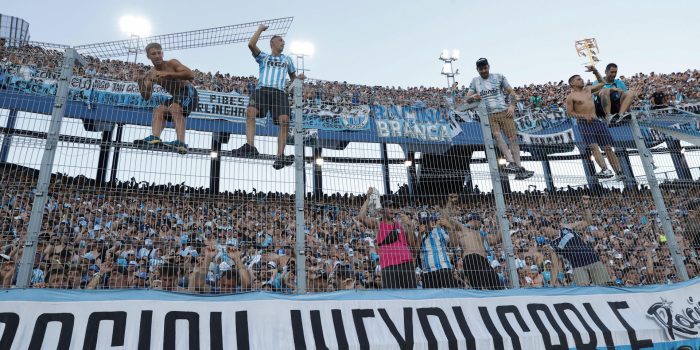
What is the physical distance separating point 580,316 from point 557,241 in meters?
1.60

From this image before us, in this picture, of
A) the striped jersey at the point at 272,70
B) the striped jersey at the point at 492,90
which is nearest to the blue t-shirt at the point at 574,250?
the striped jersey at the point at 492,90

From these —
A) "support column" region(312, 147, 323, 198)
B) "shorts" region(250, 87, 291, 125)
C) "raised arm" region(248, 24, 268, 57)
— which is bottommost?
"support column" region(312, 147, 323, 198)

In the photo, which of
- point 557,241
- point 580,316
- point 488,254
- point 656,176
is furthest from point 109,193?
point 656,176

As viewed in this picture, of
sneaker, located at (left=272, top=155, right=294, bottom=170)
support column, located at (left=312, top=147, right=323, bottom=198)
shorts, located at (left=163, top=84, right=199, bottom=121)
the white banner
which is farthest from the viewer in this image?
shorts, located at (left=163, top=84, right=199, bottom=121)

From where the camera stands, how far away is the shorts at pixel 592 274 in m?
6.98

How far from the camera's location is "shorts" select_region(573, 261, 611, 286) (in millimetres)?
6980

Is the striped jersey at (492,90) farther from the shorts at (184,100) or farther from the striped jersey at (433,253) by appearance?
the shorts at (184,100)

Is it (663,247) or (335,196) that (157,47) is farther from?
(663,247)

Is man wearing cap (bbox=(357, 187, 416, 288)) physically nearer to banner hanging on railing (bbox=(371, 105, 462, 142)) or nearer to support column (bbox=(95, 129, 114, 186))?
banner hanging on railing (bbox=(371, 105, 462, 142))

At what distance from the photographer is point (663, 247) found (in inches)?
272

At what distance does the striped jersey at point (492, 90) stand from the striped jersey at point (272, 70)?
302 cm

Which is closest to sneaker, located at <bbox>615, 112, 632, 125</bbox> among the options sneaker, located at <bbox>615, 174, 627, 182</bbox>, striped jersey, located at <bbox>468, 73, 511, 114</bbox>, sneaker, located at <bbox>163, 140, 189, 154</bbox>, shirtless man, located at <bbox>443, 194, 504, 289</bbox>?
sneaker, located at <bbox>615, 174, 627, 182</bbox>

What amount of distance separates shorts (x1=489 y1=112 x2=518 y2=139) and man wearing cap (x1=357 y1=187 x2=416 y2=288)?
7.34ft

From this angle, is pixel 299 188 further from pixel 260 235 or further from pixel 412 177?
pixel 412 177
